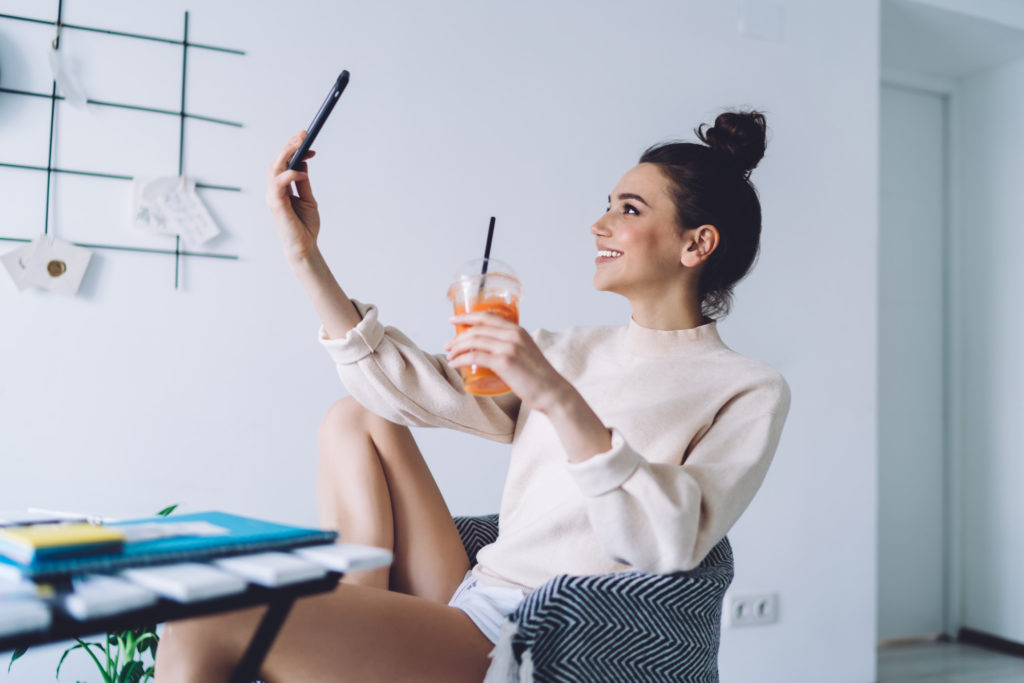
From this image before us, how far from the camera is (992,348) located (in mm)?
3260

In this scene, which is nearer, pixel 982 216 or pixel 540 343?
pixel 540 343

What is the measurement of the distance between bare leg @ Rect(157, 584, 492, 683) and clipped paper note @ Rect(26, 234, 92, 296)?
4.28 feet

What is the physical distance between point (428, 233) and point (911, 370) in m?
2.16

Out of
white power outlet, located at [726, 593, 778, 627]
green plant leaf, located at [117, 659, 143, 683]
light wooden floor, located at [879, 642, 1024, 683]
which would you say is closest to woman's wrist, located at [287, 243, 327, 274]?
green plant leaf, located at [117, 659, 143, 683]

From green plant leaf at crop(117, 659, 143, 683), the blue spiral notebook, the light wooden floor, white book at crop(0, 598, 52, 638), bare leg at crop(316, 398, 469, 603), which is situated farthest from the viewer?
the light wooden floor

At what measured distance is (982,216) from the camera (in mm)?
3320

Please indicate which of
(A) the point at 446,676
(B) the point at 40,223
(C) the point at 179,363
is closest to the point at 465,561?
(A) the point at 446,676

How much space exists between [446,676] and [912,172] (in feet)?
10.1

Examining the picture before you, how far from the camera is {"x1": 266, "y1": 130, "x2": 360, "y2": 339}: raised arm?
1.23 m

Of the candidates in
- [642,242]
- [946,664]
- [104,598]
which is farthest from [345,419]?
[946,664]

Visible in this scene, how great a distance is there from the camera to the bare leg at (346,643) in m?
0.87

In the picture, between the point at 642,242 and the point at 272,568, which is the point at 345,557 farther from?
the point at 642,242

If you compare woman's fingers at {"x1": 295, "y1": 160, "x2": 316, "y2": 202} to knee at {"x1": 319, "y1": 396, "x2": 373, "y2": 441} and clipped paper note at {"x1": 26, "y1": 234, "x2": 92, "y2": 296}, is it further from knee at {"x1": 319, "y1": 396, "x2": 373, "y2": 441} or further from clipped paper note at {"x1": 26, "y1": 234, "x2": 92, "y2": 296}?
clipped paper note at {"x1": 26, "y1": 234, "x2": 92, "y2": 296}

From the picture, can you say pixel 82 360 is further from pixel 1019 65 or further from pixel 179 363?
pixel 1019 65
